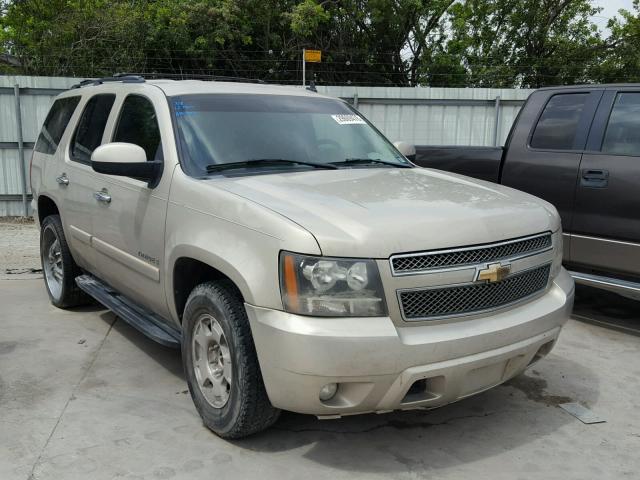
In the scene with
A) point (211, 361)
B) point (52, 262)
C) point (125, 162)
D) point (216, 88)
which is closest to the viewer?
point (211, 361)

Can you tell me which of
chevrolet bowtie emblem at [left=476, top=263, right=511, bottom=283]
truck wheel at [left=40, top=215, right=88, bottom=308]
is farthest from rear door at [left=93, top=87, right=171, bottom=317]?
chevrolet bowtie emblem at [left=476, top=263, right=511, bottom=283]

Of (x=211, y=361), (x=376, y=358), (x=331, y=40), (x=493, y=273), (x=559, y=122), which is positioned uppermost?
(x=331, y=40)

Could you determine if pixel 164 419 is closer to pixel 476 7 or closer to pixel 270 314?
pixel 270 314

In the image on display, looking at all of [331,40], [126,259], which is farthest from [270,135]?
[331,40]

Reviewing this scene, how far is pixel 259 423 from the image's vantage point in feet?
10.3

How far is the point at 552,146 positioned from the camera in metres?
5.47

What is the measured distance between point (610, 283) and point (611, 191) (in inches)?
28.1

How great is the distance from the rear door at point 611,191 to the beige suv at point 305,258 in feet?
5.10

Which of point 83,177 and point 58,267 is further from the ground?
point 83,177

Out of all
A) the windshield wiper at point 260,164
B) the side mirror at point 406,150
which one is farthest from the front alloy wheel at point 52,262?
the side mirror at point 406,150

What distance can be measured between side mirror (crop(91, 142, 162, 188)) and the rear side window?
6.30ft

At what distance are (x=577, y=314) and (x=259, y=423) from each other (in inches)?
144

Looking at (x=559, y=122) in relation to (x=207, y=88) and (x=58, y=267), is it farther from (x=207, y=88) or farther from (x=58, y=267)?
(x=58, y=267)

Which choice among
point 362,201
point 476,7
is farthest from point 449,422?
point 476,7
